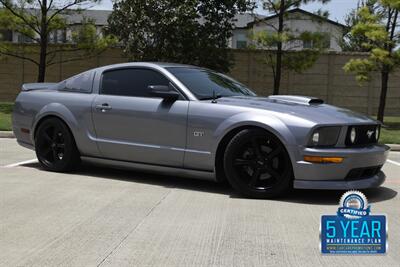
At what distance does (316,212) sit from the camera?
5.30 m

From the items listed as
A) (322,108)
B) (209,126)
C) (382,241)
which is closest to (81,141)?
(209,126)

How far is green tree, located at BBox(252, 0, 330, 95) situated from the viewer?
20.2 m

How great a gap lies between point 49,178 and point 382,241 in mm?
4587

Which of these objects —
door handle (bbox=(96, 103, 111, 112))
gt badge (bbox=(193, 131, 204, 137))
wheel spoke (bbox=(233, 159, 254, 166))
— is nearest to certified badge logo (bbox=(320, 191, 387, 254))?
wheel spoke (bbox=(233, 159, 254, 166))

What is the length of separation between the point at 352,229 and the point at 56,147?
4.95m

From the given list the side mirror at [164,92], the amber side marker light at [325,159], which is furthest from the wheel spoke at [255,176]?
the side mirror at [164,92]

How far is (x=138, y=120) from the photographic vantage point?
258 inches

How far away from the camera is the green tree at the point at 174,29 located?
19.7 metres

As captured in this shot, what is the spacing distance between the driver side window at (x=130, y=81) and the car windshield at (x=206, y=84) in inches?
8.7

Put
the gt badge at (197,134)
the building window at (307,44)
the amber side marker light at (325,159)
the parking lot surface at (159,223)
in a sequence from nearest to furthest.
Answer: the parking lot surface at (159,223) < the amber side marker light at (325,159) < the gt badge at (197,134) < the building window at (307,44)

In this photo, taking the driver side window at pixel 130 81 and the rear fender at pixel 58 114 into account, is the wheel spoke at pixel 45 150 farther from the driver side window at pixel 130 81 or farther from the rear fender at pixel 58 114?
the driver side window at pixel 130 81

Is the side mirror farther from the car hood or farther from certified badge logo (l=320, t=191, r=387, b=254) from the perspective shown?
certified badge logo (l=320, t=191, r=387, b=254)

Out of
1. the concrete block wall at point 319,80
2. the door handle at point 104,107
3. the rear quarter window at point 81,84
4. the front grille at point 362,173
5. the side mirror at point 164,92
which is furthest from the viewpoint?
the concrete block wall at point 319,80

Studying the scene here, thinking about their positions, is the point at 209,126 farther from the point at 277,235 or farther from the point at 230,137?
the point at 277,235
